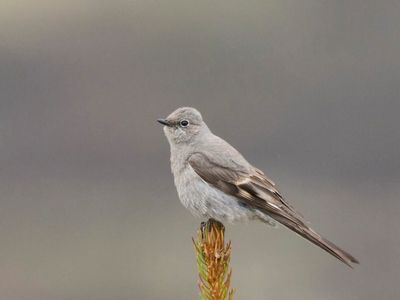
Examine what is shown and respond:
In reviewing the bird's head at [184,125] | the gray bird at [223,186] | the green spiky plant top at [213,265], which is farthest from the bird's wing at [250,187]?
the green spiky plant top at [213,265]

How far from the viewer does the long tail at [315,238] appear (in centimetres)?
729

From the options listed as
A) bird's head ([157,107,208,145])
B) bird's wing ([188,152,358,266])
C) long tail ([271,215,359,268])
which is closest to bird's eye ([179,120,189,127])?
bird's head ([157,107,208,145])

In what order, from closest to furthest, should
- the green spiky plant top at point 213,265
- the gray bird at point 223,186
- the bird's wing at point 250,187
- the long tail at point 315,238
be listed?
1. the green spiky plant top at point 213,265
2. the long tail at point 315,238
3. the bird's wing at point 250,187
4. the gray bird at point 223,186

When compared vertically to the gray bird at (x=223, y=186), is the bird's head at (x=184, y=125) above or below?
above

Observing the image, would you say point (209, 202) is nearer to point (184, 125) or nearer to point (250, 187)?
point (250, 187)

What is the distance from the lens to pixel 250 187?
8.61 m

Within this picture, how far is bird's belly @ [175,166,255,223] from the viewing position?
8.48 meters

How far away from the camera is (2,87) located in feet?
121

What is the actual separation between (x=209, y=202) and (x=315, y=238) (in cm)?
108

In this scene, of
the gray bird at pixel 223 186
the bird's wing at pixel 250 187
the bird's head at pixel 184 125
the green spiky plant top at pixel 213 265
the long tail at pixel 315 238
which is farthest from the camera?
the bird's head at pixel 184 125

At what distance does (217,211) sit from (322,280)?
13.6 meters

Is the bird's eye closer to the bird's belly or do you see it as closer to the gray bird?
the gray bird

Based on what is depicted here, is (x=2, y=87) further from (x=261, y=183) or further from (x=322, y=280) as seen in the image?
(x=261, y=183)

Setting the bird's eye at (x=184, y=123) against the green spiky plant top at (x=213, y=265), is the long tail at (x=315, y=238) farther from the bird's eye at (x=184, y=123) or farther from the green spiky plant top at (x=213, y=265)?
the bird's eye at (x=184, y=123)
